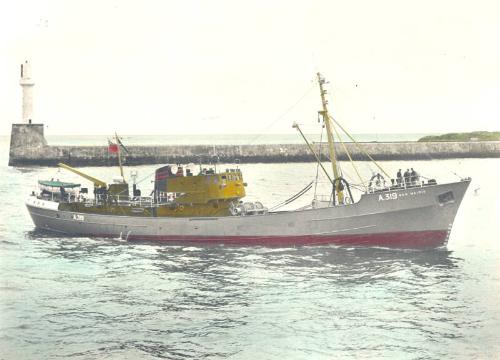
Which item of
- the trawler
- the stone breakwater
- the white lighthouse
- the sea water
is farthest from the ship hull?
the white lighthouse

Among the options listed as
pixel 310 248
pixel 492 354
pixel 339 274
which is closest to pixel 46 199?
pixel 310 248

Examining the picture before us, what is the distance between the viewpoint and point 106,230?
37.1m

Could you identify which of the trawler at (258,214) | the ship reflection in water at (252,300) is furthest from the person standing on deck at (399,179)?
the ship reflection in water at (252,300)

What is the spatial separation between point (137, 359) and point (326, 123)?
20.7m

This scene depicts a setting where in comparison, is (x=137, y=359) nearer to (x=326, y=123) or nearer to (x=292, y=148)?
(x=326, y=123)

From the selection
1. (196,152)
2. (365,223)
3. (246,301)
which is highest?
(196,152)

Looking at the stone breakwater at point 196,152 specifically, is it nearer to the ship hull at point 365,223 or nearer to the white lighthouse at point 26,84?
the white lighthouse at point 26,84

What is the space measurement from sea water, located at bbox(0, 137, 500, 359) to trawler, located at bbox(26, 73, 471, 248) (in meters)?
0.97

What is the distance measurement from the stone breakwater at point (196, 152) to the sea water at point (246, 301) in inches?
2561

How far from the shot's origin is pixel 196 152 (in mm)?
104875

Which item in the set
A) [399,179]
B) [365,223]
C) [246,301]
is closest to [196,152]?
[399,179]

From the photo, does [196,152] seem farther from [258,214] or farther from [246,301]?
[246,301]

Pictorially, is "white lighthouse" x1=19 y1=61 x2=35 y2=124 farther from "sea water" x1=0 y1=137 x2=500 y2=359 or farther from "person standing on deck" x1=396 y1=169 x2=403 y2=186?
"person standing on deck" x1=396 y1=169 x2=403 y2=186

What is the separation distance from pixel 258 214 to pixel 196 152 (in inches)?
2868
